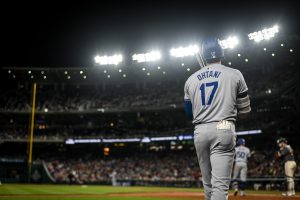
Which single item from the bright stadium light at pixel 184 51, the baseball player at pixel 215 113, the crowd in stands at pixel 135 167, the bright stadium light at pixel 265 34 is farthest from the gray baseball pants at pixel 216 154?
the bright stadium light at pixel 184 51

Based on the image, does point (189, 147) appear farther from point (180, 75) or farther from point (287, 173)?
point (287, 173)

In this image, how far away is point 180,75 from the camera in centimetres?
4812

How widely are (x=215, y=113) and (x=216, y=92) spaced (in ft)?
0.81

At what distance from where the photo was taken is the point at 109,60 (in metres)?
45.2

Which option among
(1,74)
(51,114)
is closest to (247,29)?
(51,114)

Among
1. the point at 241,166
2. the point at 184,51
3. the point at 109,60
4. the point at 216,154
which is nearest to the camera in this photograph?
the point at 216,154

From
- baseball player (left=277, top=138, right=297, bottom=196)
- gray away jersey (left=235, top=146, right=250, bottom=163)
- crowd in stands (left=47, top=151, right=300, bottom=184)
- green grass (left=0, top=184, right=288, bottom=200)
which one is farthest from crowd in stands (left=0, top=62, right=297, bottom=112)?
baseball player (left=277, top=138, right=297, bottom=196)

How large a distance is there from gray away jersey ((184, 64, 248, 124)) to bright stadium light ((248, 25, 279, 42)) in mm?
31068

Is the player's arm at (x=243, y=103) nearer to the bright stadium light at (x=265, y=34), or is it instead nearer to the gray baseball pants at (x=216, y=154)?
the gray baseball pants at (x=216, y=154)

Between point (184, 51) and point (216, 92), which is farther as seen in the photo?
point (184, 51)

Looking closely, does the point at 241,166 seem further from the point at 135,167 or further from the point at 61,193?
the point at 135,167

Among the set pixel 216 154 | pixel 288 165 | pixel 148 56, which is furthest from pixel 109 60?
pixel 216 154

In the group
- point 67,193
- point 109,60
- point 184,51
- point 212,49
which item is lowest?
point 67,193

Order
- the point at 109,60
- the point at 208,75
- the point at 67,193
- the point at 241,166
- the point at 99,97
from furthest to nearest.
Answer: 1. the point at 99,97
2. the point at 109,60
3. the point at 67,193
4. the point at 241,166
5. the point at 208,75
